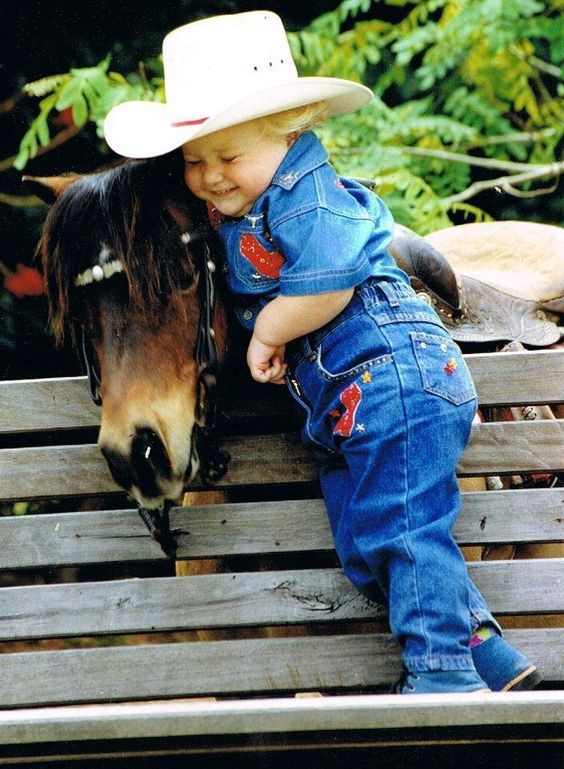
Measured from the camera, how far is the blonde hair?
183 cm

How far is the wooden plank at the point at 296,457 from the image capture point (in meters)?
2.20

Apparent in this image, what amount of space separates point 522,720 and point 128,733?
535 millimetres

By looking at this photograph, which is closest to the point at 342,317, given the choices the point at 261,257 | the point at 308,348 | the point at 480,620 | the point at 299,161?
the point at 308,348

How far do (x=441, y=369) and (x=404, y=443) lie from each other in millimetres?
171

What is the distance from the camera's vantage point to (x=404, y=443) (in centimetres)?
180

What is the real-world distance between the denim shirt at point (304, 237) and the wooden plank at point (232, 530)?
50cm

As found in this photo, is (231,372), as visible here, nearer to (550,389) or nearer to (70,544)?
(70,544)

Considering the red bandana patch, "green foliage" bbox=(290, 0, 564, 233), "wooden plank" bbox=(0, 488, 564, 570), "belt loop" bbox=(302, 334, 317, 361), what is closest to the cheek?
the red bandana patch

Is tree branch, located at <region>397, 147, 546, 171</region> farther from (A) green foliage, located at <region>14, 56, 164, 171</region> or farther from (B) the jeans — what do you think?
(B) the jeans

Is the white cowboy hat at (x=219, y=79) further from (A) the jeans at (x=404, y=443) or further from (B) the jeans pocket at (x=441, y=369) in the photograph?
(B) the jeans pocket at (x=441, y=369)

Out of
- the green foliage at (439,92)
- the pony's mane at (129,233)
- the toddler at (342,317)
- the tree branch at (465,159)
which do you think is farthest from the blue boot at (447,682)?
the tree branch at (465,159)

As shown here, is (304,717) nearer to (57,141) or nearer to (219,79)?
(219,79)

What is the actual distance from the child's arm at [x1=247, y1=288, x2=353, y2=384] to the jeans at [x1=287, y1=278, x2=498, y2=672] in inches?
2.3

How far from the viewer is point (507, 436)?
2.21 m
